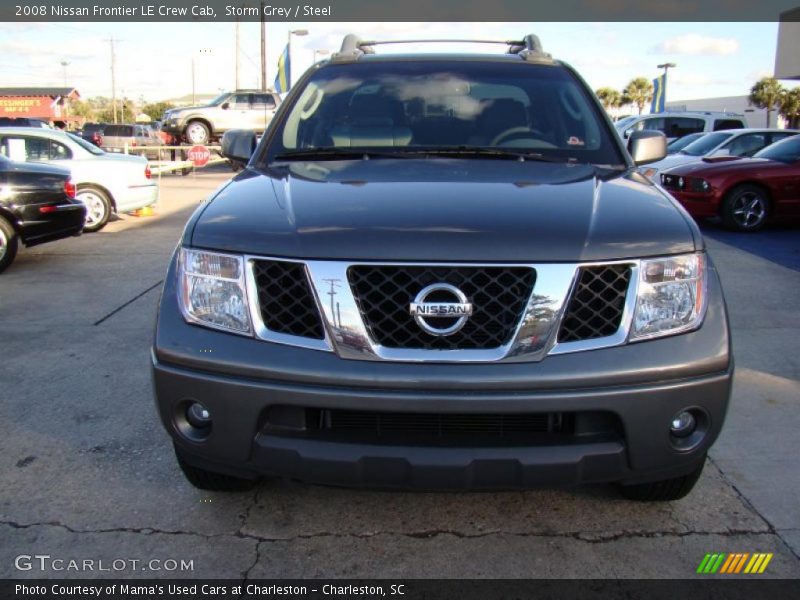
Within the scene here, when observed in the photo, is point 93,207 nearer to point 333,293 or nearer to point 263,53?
point 333,293

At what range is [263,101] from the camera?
81.0 feet

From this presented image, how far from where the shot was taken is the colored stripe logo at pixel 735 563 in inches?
100.0

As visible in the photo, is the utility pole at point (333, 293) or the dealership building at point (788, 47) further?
the dealership building at point (788, 47)

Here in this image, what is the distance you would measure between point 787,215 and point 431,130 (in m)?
9.33

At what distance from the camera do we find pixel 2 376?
14.8 feet

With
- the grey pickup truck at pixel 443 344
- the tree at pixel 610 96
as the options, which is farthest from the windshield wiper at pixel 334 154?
the tree at pixel 610 96

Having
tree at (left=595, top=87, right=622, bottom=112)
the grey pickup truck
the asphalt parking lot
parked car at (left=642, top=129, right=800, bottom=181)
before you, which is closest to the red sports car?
parked car at (left=642, top=129, right=800, bottom=181)

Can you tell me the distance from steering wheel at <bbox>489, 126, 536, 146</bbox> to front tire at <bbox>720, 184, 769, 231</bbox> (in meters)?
8.58

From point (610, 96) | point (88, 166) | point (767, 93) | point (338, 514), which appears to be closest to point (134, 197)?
point (88, 166)

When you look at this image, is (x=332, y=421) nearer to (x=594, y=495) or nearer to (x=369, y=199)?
(x=369, y=199)

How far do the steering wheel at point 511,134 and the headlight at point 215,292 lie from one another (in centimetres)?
166

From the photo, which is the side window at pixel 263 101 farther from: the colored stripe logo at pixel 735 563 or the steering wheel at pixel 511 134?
the colored stripe logo at pixel 735 563

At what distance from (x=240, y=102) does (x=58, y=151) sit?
1461 centimetres

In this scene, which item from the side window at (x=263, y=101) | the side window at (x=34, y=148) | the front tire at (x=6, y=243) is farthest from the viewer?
the side window at (x=263, y=101)
